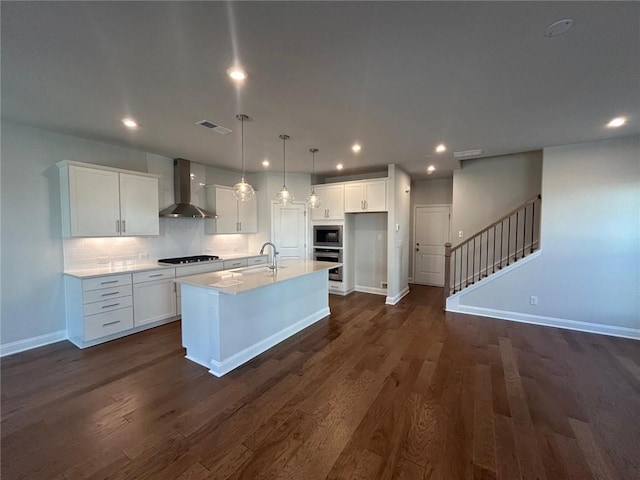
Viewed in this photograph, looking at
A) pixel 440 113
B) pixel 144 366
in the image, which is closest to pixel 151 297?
pixel 144 366

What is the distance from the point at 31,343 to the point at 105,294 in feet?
3.25

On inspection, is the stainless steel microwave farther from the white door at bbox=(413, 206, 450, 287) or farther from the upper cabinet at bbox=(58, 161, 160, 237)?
the upper cabinet at bbox=(58, 161, 160, 237)

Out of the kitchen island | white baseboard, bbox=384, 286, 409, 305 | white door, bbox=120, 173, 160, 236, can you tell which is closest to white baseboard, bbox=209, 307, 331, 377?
the kitchen island

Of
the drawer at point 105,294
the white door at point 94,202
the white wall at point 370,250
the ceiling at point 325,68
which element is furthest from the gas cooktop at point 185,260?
the white wall at point 370,250

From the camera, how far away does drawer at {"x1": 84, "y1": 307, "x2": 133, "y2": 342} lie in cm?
331

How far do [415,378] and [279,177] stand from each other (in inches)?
183

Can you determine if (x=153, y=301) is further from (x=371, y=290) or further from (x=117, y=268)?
(x=371, y=290)

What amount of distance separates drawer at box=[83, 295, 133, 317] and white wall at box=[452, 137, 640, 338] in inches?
227

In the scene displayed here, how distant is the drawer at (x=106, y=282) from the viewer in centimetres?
330

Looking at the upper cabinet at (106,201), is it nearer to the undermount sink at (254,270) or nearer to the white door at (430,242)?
the undermount sink at (254,270)

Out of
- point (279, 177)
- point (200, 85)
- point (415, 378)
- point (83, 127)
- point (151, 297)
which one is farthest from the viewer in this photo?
point (279, 177)

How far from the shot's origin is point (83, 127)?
3.23 m

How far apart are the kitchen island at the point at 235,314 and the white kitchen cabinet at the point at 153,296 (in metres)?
1.15

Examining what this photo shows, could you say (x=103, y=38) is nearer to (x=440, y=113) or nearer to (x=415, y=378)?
(x=440, y=113)
